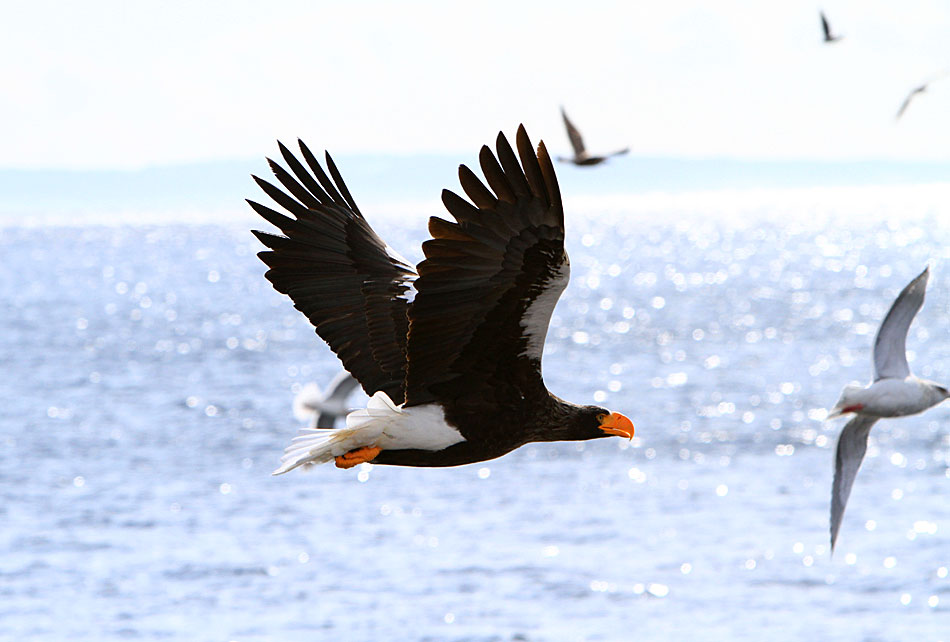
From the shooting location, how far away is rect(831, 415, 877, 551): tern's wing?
36.0 feet

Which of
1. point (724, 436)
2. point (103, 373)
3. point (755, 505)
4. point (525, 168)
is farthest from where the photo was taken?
point (103, 373)

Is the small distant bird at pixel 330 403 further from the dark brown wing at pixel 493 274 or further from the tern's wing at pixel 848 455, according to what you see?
the dark brown wing at pixel 493 274

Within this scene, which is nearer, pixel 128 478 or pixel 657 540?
pixel 657 540

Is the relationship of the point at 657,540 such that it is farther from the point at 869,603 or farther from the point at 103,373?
the point at 103,373

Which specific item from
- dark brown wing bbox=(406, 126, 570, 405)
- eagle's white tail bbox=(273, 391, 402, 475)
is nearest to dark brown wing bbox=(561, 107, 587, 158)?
eagle's white tail bbox=(273, 391, 402, 475)

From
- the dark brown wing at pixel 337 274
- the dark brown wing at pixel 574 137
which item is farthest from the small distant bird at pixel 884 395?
the dark brown wing at pixel 574 137

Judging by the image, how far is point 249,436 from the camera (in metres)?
A: 36.6

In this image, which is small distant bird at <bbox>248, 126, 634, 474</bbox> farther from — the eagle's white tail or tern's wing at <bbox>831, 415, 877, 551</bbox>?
tern's wing at <bbox>831, 415, 877, 551</bbox>

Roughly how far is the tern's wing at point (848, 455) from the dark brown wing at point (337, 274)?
487 cm

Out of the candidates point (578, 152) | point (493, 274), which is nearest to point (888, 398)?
point (493, 274)

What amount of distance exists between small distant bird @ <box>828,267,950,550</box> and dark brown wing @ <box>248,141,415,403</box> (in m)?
4.39

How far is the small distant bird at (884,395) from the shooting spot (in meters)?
10.6

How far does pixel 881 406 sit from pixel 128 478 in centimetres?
2386

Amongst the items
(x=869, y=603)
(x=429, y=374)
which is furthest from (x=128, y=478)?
(x=429, y=374)
